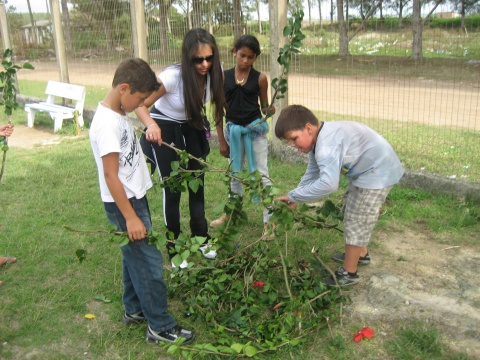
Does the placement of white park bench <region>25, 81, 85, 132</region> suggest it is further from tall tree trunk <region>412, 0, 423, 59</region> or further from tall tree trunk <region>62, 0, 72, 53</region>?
tall tree trunk <region>412, 0, 423, 59</region>

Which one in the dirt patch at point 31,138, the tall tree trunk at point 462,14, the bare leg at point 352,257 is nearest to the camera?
the bare leg at point 352,257

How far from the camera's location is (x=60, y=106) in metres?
8.81

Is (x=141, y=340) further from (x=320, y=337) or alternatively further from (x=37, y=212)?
(x=37, y=212)

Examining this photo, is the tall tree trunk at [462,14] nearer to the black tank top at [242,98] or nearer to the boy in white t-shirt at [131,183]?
the black tank top at [242,98]

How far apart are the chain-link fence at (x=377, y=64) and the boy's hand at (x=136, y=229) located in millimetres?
3457

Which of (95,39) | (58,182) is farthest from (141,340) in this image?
(95,39)

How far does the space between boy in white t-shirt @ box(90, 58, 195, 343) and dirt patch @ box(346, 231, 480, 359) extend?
1181 mm

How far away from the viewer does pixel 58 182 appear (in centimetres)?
564

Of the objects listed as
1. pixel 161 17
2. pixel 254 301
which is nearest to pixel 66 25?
pixel 161 17

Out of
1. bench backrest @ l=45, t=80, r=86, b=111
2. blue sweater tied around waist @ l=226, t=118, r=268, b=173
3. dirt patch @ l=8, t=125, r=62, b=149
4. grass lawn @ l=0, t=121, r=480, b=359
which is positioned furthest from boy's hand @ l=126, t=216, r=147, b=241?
bench backrest @ l=45, t=80, r=86, b=111

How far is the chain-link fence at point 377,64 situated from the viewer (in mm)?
4961

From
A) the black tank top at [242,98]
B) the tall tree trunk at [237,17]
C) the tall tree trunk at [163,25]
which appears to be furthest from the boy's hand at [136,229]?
the tall tree trunk at [163,25]

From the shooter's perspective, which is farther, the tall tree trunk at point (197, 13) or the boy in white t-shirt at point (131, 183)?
the tall tree trunk at point (197, 13)

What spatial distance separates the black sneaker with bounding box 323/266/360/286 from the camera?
3.37 metres
